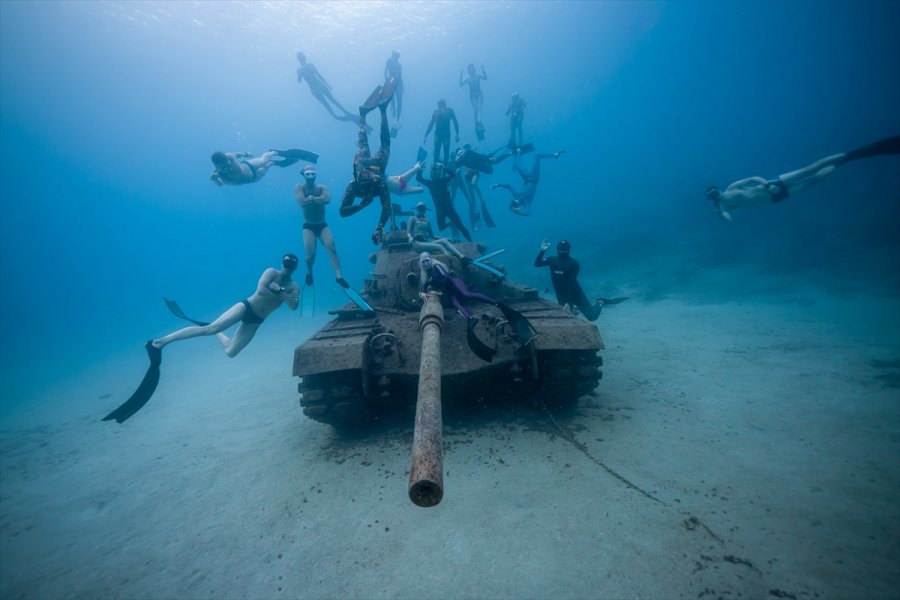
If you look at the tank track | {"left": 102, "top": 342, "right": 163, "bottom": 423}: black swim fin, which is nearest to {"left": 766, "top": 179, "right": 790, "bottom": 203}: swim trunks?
the tank track

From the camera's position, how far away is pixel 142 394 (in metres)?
5.97

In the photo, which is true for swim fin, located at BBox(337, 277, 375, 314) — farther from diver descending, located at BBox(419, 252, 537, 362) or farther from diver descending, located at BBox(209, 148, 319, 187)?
diver descending, located at BBox(209, 148, 319, 187)

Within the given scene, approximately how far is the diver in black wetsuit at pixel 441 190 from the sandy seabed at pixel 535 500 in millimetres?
7428

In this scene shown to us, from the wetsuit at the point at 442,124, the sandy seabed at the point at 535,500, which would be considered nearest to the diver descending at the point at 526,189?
the wetsuit at the point at 442,124

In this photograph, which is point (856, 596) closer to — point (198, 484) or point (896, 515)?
point (896, 515)

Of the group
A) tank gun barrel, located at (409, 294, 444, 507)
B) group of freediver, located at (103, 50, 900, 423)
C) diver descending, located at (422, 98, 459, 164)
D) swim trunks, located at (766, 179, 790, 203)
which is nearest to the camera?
tank gun barrel, located at (409, 294, 444, 507)

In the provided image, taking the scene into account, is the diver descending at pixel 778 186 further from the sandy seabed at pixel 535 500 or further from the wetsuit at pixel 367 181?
the wetsuit at pixel 367 181

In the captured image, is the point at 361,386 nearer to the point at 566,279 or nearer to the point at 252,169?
the point at 566,279

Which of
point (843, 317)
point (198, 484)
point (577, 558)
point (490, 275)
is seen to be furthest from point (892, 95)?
point (198, 484)

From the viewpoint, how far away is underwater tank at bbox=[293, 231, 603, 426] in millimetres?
4746

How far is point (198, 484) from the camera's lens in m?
5.44

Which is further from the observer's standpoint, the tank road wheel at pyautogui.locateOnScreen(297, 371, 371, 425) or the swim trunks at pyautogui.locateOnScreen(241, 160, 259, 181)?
the swim trunks at pyautogui.locateOnScreen(241, 160, 259, 181)

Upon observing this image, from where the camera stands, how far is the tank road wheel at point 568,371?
4.94 metres

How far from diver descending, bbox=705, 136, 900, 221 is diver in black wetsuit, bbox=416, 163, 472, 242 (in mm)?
6559
